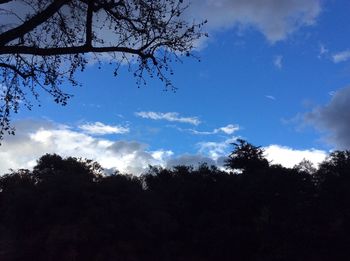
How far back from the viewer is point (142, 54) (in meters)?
9.89

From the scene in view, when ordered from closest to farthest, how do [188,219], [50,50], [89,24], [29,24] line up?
[29,24] < [50,50] < [89,24] < [188,219]

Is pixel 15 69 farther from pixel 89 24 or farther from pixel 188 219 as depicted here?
pixel 188 219

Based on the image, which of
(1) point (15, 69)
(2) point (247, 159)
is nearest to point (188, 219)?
(2) point (247, 159)

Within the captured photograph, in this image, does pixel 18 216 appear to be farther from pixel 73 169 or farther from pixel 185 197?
pixel 73 169

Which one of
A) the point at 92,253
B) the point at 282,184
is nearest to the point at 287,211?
the point at 282,184

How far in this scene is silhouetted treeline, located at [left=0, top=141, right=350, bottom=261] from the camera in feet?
136

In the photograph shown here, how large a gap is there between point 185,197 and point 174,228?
4.67 m

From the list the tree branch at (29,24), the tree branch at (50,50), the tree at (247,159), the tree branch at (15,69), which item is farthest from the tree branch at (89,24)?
the tree at (247,159)

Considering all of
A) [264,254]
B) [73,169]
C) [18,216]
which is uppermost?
[73,169]

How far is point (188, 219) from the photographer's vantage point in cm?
4844

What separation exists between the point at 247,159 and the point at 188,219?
14405mm

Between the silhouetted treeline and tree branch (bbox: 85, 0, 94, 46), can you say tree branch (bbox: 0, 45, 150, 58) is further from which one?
the silhouetted treeline

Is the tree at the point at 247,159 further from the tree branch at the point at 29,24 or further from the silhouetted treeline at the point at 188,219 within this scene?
the tree branch at the point at 29,24

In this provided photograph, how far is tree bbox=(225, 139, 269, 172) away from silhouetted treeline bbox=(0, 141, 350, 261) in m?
8.98
